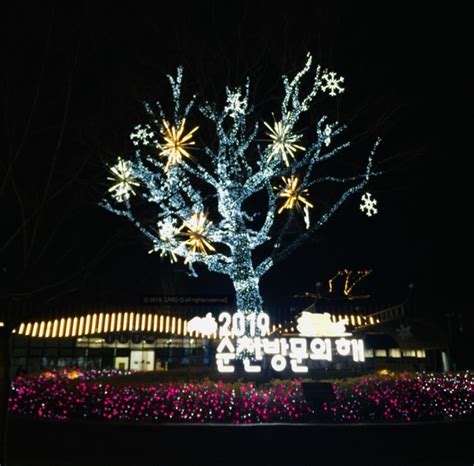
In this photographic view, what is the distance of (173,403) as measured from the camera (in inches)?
385

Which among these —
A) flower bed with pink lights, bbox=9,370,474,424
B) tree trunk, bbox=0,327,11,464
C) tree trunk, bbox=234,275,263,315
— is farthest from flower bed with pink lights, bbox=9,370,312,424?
tree trunk, bbox=0,327,11,464

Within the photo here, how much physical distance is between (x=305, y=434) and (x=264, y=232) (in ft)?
21.0

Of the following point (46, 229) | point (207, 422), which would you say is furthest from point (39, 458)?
point (46, 229)

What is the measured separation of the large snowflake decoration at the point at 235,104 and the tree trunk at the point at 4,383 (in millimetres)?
8987

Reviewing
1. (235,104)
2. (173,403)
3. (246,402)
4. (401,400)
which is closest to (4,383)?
(173,403)

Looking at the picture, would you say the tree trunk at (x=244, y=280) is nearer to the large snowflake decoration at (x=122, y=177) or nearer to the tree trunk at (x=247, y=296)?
the tree trunk at (x=247, y=296)

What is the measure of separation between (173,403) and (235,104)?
843 centimetres

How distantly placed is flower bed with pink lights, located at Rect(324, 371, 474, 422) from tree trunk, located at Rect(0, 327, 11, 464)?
6.30 metres

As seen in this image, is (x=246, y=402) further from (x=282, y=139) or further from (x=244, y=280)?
(x=282, y=139)

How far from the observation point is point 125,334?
19.4 metres

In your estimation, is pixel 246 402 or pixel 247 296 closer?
pixel 246 402

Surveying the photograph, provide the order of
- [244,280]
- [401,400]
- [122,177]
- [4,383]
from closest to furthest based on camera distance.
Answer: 1. [4,383]
2. [401,400]
3. [122,177]
4. [244,280]


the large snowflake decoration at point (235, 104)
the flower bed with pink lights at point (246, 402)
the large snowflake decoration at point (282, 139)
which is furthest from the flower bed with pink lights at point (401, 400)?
the large snowflake decoration at point (235, 104)

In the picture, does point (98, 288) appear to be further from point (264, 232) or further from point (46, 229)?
point (264, 232)
